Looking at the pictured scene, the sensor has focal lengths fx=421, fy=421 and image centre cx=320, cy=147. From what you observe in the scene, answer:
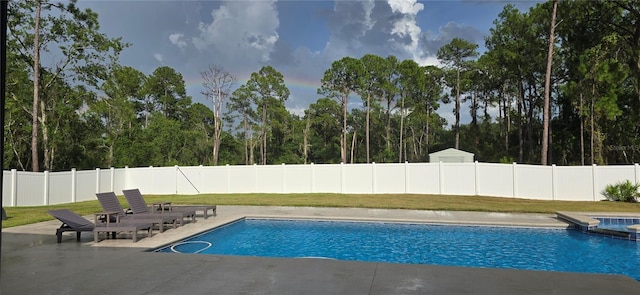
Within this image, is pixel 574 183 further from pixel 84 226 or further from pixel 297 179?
pixel 84 226

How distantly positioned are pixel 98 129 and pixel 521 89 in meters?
31.7

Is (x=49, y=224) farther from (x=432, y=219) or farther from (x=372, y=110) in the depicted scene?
(x=372, y=110)

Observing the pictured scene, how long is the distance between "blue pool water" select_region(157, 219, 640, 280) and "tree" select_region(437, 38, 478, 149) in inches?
1088

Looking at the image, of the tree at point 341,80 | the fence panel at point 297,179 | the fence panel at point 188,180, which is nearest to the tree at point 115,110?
the fence panel at point 188,180

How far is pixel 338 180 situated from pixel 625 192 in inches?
481

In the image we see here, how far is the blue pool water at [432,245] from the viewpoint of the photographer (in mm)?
7641

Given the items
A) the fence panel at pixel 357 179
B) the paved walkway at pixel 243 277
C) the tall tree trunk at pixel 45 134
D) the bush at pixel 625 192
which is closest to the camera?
the paved walkway at pixel 243 277

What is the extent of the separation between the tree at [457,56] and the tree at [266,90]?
52.5 ft

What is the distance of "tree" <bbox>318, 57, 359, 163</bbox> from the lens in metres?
37.9

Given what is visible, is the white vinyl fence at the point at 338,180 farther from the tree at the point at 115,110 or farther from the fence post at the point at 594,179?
the tree at the point at 115,110

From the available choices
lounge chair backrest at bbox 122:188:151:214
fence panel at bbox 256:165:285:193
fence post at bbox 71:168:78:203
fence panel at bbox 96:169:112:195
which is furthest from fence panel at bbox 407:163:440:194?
fence post at bbox 71:168:78:203

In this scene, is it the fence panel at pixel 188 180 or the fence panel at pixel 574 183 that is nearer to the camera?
the fence panel at pixel 574 183

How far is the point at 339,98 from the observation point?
131 ft

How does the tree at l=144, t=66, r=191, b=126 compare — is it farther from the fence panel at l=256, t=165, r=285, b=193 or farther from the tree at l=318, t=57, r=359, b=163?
the fence panel at l=256, t=165, r=285, b=193
